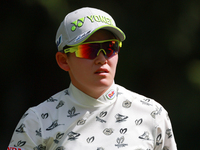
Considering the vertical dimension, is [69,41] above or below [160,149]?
above

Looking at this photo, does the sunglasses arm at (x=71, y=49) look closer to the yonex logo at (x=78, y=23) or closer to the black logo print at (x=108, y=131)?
the yonex logo at (x=78, y=23)

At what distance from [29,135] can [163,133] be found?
83 centimetres

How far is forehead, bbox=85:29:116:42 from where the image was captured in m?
1.82

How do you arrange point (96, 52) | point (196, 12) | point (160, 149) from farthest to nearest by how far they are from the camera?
point (196, 12), point (160, 149), point (96, 52)

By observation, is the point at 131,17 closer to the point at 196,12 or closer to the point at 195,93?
the point at 196,12

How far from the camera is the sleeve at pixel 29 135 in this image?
1794 millimetres

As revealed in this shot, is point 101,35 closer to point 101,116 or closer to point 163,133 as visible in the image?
point 101,116

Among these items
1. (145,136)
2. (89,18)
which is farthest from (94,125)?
(89,18)

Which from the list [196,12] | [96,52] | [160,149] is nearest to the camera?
[96,52]

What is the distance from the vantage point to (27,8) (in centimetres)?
324

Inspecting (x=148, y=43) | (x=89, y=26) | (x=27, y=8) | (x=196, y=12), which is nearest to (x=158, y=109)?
(x=89, y=26)

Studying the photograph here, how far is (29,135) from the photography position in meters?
1.79

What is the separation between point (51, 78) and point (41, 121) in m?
1.57

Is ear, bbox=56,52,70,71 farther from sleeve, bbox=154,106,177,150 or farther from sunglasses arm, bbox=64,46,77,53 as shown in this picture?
Answer: sleeve, bbox=154,106,177,150
